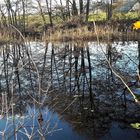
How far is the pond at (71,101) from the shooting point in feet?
15.1

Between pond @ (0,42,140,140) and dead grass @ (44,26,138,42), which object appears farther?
dead grass @ (44,26,138,42)

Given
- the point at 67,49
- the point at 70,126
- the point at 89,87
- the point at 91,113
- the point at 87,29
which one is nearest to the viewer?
the point at 70,126

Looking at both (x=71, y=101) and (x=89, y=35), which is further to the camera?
(x=89, y=35)

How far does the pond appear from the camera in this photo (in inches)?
181

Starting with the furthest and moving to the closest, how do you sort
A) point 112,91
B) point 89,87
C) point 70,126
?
point 89,87 < point 112,91 < point 70,126

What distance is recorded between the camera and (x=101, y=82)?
26.9ft

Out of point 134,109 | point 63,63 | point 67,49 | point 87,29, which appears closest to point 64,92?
point 134,109

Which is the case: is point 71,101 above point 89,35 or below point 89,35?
below

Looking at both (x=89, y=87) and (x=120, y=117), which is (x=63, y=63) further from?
(x=120, y=117)

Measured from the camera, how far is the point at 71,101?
6.71 metres

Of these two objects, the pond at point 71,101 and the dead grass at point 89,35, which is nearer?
the pond at point 71,101

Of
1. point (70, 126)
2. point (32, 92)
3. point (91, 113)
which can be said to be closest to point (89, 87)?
point (32, 92)

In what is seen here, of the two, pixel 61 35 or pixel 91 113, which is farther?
pixel 61 35

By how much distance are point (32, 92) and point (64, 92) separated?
62 cm
